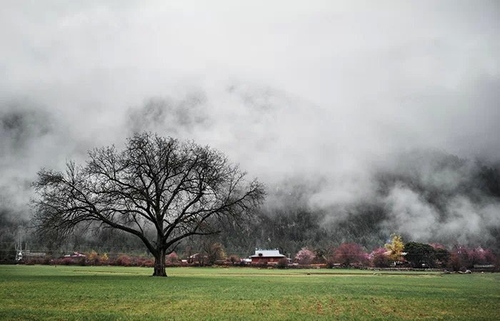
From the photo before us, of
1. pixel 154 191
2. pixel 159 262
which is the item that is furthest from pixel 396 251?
pixel 154 191

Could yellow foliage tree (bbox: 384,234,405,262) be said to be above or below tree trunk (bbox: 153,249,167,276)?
below

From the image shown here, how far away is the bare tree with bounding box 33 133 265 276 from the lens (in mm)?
46156

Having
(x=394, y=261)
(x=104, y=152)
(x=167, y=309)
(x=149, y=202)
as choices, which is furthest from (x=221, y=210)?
(x=394, y=261)

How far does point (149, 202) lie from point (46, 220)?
10132mm

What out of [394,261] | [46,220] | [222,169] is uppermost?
[222,169]

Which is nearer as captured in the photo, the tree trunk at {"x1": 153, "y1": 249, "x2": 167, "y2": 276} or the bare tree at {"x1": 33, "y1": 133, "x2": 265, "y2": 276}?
the bare tree at {"x1": 33, "y1": 133, "x2": 265, "y2": 276}

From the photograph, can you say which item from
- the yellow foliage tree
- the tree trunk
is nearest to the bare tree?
the tree trunk

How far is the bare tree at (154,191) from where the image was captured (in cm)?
4616

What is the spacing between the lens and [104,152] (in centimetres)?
4859

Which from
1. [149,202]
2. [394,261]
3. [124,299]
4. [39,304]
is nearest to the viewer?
[39,304]

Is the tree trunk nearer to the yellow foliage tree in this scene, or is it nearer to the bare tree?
the bare tree

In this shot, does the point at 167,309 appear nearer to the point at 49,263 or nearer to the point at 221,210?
the point at 221,210

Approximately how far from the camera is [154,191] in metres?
50.1

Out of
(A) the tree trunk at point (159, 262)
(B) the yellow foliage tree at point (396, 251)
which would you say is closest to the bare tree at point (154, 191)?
(A) the tree trunk at point (159, 262)
